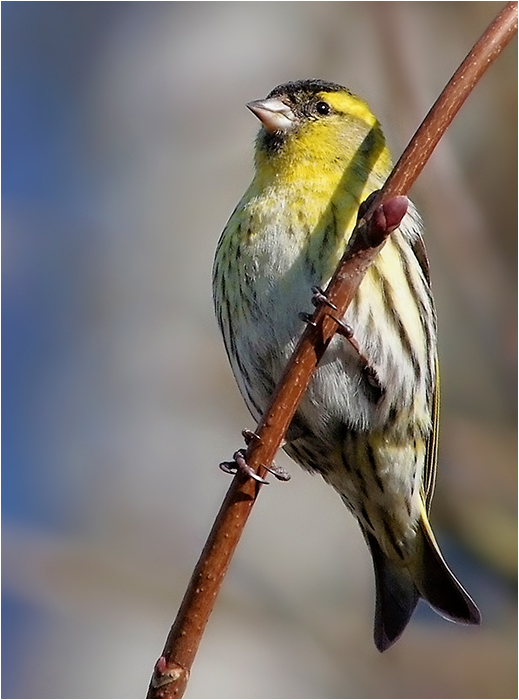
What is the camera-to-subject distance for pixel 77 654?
5.69m

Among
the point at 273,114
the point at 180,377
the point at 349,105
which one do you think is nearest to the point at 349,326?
the point at 273,114

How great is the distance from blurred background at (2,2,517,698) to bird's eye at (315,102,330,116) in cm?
116

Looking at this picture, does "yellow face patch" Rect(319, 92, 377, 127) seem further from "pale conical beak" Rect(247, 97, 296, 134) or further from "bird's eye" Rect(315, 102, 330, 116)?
"pale conical beak" Rect(247, 97, 296, 134)

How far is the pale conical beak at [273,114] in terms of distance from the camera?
10.4 ft

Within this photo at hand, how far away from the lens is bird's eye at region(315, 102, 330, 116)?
3287 millimetres

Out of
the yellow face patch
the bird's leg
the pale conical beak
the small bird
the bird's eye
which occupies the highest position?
the yellow face patch

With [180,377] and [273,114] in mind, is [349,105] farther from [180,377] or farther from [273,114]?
[180,377]

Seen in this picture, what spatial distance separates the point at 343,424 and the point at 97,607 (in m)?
2.44

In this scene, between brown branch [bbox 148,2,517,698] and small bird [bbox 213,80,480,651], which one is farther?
small bird [bbox 213,80,480,651]

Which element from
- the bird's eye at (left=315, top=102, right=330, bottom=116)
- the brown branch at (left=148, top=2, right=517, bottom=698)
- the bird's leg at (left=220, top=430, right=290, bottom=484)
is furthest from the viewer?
the bird's eye at (left=315, top=102, right=330, bottom=116)

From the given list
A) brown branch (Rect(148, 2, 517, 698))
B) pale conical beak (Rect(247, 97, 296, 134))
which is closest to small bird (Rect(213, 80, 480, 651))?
pale conical beak (Rect(247, 97, 296, 134))

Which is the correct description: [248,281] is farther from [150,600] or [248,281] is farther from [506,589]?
[150,600]

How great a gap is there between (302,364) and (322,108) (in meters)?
1.48

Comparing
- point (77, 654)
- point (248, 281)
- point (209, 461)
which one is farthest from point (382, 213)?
point (77, 654)
